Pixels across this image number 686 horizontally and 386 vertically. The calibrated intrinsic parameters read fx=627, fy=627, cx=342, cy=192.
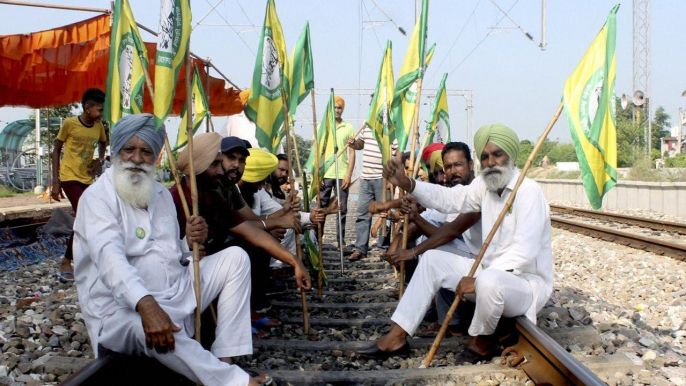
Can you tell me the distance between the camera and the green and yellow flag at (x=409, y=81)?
17.9 feet

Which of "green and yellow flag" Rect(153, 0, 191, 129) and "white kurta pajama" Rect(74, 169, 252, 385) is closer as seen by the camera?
"white kurta pajama" Rect(74, 169, 252, 385)

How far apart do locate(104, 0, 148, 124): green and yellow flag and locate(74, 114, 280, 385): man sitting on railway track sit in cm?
A: 67

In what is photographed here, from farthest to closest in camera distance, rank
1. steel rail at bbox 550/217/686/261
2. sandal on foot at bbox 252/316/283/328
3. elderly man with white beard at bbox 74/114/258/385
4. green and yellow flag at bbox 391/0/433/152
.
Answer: steel rail at bbox 550/217/686/261
green and yellow flag at bbox 391/0/433/152
sandal on foot at bbox 252/316/283/328
elderly man with white beard at bbox 74/114/258/385

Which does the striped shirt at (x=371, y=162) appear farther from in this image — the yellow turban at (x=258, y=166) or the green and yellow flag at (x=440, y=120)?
the yellow turban at (x=258, y=166)

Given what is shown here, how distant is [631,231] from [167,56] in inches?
423

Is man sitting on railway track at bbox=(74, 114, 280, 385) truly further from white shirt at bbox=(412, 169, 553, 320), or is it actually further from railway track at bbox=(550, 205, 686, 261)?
railway track at bbox=(550, 205, 686, 261)

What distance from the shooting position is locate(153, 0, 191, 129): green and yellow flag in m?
3.50

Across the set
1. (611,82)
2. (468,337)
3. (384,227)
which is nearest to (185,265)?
(468,337)

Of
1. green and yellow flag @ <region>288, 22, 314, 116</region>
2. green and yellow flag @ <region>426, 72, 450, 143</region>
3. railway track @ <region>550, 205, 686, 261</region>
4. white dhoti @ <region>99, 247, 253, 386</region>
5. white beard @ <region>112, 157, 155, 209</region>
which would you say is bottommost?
railway track @ <region>550, 205, 686, 261</region>

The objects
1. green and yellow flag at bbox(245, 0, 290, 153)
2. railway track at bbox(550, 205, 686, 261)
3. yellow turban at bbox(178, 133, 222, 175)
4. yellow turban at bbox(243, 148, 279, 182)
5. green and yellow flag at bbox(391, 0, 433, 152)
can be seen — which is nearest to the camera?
yellow turban at bbox(178, 133, 222, 175)

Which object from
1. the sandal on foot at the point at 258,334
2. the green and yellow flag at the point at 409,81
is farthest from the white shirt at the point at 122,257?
the green and yellow flag at the point at 409,81

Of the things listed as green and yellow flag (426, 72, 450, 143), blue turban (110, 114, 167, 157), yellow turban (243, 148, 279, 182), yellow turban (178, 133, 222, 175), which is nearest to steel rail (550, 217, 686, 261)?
green and yellow flag (426, 72, 450, 143)

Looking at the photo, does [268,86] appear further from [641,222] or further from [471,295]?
[641,222]

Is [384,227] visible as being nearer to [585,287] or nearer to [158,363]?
[585,287]
